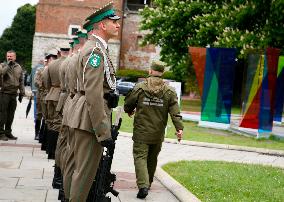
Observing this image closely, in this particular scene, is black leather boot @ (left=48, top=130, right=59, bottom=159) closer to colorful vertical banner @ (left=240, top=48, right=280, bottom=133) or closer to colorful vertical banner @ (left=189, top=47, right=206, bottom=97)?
colorful vertical banner @ (left=240, top=48, right=280, bottom=133)

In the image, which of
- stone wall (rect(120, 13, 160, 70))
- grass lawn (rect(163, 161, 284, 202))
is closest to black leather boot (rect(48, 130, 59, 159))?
grass lawn (rect(163, 161, 284, 202))

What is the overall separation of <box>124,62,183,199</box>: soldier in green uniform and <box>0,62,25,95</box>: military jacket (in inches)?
236

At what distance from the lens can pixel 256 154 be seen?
14.3 metres

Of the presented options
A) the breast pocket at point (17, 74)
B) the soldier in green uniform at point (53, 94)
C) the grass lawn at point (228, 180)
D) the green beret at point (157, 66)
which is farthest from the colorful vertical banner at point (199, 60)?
the green beret at point (157, 66)

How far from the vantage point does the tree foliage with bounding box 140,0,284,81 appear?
2517 centimetres

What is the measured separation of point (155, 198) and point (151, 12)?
27.4 meters

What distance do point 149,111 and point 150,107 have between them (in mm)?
58

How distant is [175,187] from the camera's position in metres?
8.66

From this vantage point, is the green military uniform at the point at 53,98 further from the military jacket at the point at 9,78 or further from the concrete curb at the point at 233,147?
the concrete curb at the point at 233,147

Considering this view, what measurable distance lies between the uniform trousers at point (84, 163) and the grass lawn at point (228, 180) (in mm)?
2648

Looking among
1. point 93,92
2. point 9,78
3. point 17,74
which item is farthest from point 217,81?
point 93,92

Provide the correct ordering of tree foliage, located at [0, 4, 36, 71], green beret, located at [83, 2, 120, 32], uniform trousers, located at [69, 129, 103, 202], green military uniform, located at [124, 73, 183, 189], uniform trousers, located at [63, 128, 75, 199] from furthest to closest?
tree foliage, located at [0, 4, 36, 71] < green military uniform, located at [124, 73, 183, 189] < uniform trousers, located at [63, 128, 75, 199] < green beret, located at [83, 2, 120, 32] < uniform trousers, located at [69, 129, 103, 202]

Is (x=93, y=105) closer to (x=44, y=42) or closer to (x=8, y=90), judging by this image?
(x=8, y=90)

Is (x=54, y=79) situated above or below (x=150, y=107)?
above
